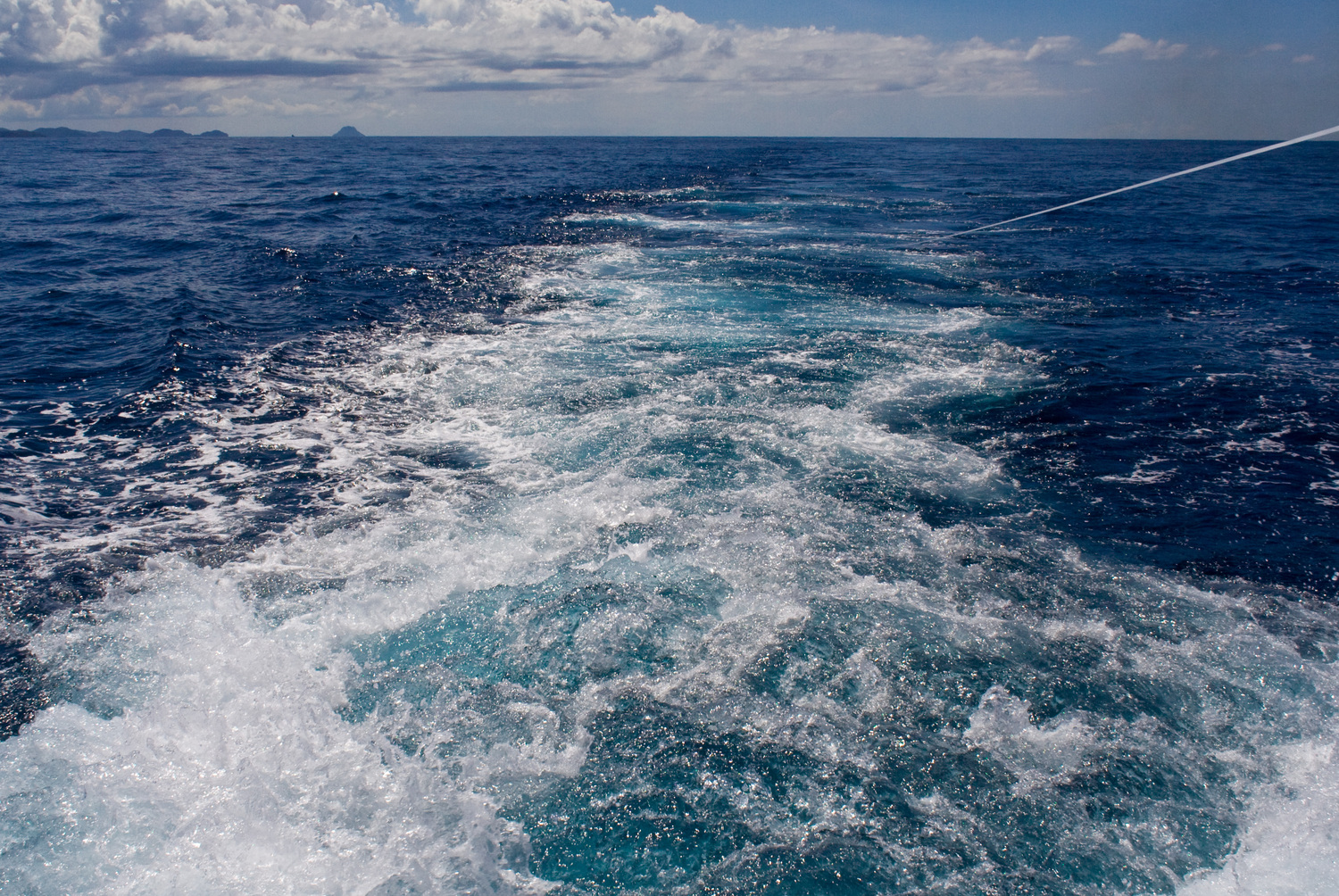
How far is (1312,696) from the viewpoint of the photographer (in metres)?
5.46

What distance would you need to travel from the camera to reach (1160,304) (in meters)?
16.3

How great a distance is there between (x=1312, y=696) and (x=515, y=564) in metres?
6.96

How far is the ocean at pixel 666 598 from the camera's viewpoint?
4.40 metres

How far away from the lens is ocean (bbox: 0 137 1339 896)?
14.4ft

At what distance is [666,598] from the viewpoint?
657cm

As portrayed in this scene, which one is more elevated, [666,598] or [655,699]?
[666,598]

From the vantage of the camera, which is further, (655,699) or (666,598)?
(666,598)

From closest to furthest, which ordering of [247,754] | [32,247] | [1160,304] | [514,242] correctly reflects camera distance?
[247,754] < [1160,304] < [32,247] < [514,242]

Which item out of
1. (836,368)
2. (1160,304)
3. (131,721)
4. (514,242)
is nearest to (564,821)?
(131,721)

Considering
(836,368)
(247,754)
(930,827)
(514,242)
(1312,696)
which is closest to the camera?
(930,827)

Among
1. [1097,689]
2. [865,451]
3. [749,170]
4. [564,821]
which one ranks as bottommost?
[564,821]

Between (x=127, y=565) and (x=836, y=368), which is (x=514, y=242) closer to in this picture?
(x=836, y=368)

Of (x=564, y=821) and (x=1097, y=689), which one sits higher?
(x=1097, y=689)

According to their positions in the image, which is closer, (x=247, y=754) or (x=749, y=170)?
(x=247, y=754)
